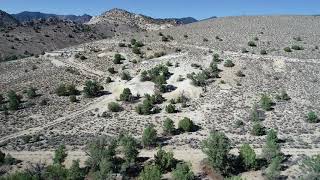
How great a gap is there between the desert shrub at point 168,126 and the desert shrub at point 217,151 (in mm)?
7591

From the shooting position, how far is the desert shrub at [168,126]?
2013 inches

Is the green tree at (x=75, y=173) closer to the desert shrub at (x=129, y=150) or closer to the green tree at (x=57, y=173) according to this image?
the green tree at (x=57, y=173)

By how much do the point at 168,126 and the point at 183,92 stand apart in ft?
37.7

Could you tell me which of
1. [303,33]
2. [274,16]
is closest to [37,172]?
[303,33]

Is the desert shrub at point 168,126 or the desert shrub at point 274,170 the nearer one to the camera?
the desert shrub at point 274,170

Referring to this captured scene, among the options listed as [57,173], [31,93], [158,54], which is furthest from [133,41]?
[57,173]

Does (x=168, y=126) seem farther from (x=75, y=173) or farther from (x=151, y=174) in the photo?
(x=75, y=173)

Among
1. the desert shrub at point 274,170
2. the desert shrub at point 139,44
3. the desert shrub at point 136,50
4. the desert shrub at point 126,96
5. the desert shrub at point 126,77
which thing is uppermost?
the desert shrub at point 139,44

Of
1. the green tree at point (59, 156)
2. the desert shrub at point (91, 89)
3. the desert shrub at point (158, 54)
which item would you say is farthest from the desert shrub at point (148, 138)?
the desert shrub at point (158, 54)

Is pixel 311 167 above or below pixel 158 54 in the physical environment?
below

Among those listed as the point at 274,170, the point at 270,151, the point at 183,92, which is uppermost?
the point at 183,92

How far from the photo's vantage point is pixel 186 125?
51.7 metres

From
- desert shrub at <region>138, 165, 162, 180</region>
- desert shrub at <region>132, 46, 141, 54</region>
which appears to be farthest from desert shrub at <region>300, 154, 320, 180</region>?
desert shrub at <region>132, 46, 141, 54</region>

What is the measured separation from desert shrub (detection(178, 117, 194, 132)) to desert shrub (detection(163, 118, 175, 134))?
3.54ft
